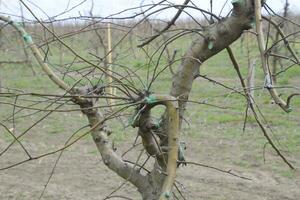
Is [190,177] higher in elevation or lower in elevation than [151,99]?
lower

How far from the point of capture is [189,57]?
5.76 ft

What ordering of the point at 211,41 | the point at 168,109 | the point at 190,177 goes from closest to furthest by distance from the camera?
the point at 168,109
the point at 211,41
the point at 190,177

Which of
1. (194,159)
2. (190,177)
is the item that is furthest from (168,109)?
(194,159)

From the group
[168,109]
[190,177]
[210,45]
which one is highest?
[210,45]

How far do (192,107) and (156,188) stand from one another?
8083 mm

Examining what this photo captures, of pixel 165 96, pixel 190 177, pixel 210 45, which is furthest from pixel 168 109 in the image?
pixel 190 177

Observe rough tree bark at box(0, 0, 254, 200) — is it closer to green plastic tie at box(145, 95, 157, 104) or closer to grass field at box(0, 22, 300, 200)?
green plastic tie at box(145, 95, 157, 104)

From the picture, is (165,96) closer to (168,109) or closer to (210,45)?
(168,109)

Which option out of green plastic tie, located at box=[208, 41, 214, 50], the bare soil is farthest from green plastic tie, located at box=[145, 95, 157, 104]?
the bare soil

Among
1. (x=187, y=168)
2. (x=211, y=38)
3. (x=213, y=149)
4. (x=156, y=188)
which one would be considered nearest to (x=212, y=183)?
(x=187, y=168)

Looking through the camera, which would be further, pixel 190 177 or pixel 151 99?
pixel 190 177

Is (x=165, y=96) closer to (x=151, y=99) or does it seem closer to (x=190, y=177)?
(x=151, y=99)

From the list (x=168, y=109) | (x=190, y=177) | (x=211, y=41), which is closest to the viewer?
(x=168, y=109)

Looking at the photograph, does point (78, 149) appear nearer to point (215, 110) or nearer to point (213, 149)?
point (213, 149)
